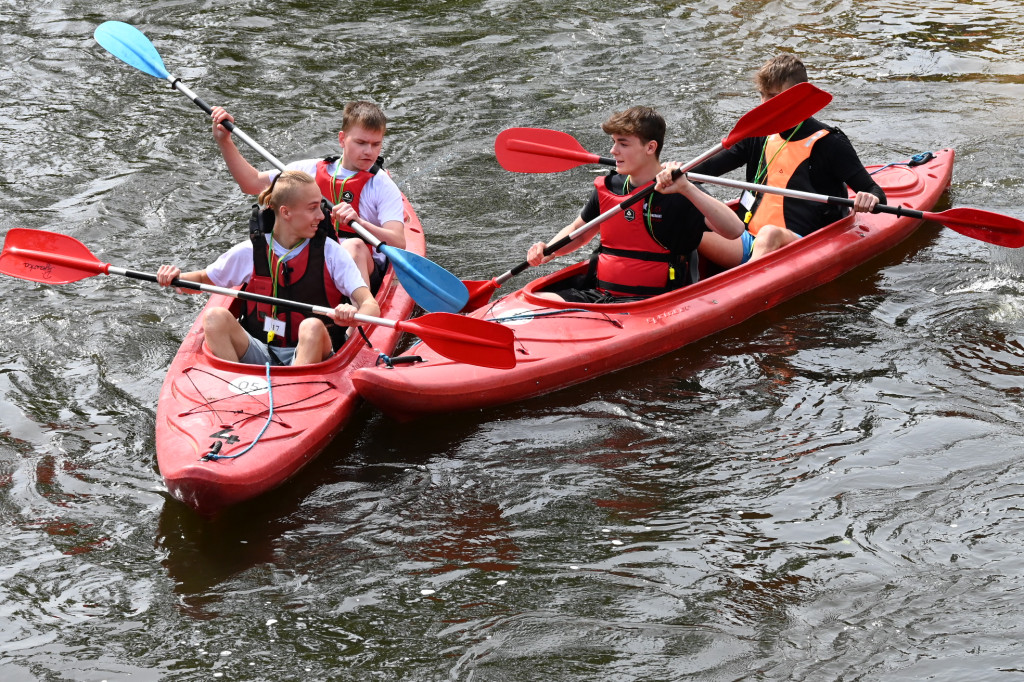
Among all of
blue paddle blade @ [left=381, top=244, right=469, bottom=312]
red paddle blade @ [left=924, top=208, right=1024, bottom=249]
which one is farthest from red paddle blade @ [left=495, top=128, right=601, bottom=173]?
red paddle blade @ [left=924, top=208, right=1024, bottom=249]

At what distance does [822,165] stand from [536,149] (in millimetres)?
1518

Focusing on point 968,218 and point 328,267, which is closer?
point 328,267

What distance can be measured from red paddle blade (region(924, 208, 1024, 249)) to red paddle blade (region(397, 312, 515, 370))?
256cm

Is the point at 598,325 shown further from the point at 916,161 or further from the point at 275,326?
the point at 916,161

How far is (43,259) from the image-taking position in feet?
16.2

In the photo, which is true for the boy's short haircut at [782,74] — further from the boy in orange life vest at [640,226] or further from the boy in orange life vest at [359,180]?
the boy in orange life vest at [359,180]

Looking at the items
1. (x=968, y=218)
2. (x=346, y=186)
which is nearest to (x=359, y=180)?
(x=346, y=186)

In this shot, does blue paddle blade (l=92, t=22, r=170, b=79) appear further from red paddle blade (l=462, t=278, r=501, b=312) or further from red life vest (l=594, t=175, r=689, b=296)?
red life vest (l=594, t=175, r=689, b=296)

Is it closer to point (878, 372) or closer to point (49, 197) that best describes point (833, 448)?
point (878, 372)

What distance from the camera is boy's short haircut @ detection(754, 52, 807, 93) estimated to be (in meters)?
5.65

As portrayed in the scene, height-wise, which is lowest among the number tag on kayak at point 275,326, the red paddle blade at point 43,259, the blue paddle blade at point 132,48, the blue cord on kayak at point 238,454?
the blue cord on kayak at point 238,454

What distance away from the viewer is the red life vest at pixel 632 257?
5.25m

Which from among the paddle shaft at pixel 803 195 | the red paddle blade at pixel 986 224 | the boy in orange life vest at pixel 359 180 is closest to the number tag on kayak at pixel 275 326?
the boy in orange life vest at pixel 359 180

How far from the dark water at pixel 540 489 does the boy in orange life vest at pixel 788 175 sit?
1.27 ft
